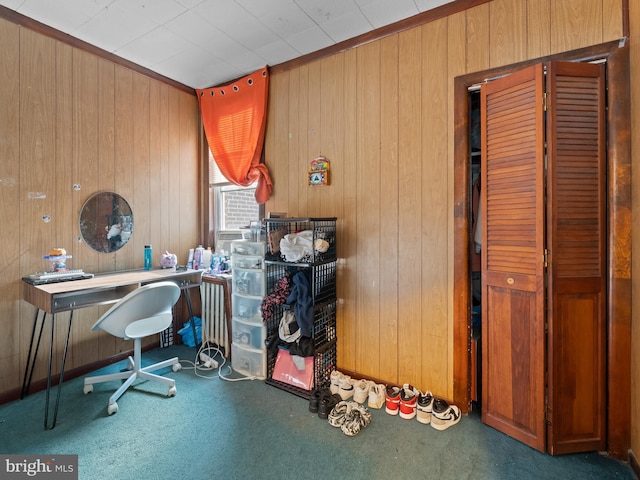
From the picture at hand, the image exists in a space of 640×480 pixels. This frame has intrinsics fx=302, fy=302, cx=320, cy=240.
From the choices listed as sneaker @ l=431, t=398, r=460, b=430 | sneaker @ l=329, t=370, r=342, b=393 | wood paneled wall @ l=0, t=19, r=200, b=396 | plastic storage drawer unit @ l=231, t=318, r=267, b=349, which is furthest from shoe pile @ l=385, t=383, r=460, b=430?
wood paneled wall @ l=0, t=19, r=200, b=396

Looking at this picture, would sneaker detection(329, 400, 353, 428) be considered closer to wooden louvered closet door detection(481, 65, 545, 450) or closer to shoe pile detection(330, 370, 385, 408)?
shoe pile detection(330, 370, 385, 408)

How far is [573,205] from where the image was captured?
5.29 feet

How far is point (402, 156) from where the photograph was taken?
2.18m

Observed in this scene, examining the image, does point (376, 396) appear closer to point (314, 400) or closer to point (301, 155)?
point (314, 400)

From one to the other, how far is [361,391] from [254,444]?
809mm

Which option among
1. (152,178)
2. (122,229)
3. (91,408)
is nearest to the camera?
(91,408)

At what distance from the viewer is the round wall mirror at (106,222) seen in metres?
2.57

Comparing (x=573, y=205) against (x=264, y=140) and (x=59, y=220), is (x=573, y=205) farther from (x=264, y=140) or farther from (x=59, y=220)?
(x=59, y=220)

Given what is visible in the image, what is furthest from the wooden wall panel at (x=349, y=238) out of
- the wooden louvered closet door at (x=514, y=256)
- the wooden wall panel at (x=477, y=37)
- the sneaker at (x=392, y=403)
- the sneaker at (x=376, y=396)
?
the wooden louvered closet door at (x=514, y=256)

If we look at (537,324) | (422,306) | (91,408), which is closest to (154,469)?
(91,408)

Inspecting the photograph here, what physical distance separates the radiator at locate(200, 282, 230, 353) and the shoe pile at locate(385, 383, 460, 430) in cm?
160

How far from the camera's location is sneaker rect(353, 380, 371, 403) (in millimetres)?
2158

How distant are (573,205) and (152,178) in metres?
3.37

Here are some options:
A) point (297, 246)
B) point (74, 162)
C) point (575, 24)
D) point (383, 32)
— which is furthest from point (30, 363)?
point (575, 24)
